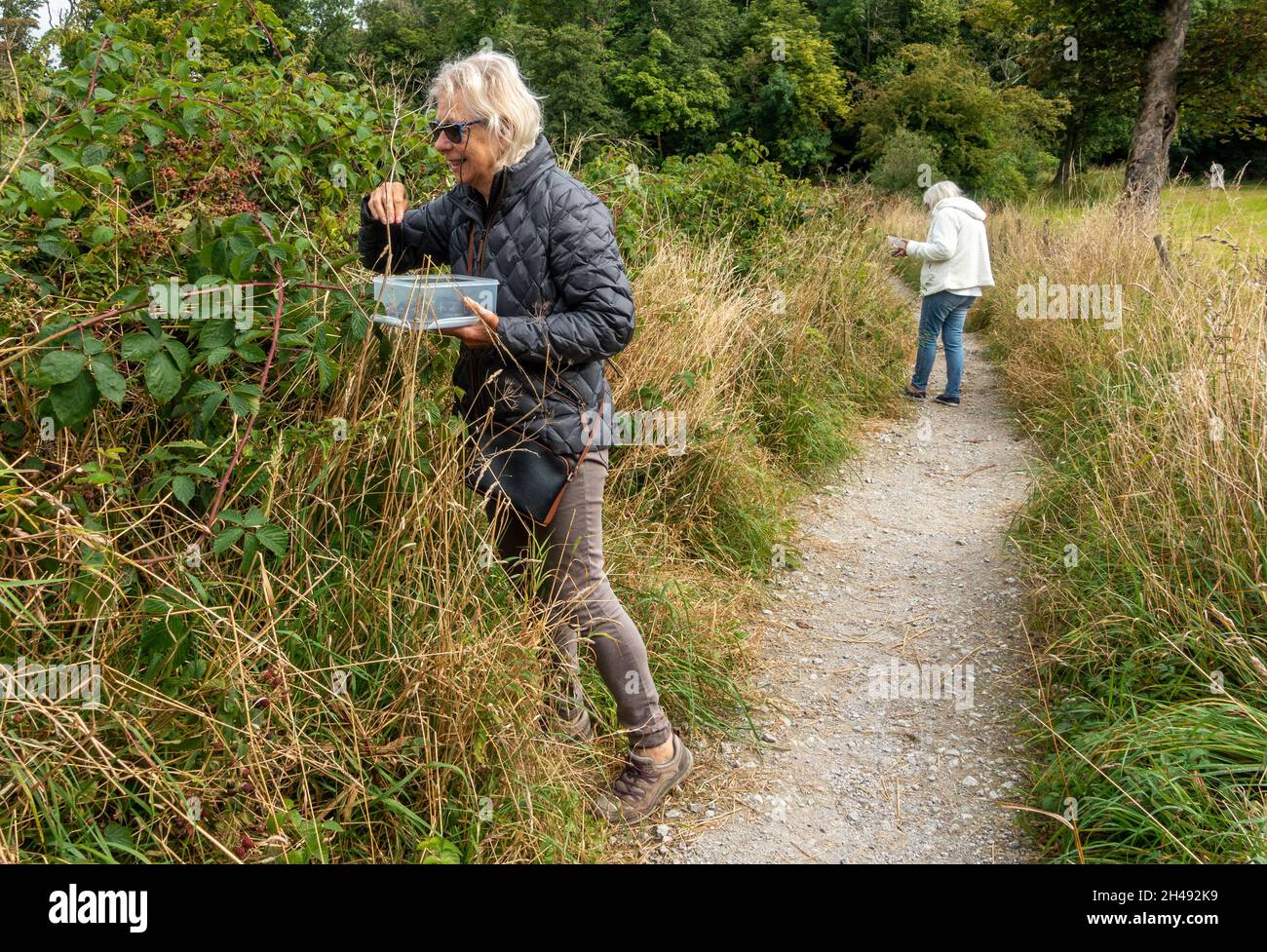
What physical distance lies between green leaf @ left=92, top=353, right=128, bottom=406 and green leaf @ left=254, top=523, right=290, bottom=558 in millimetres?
439

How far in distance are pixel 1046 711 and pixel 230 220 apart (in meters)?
2.94

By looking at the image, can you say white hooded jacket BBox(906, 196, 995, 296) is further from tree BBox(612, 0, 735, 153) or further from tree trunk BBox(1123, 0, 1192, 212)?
tree BBox(612, 0, 735, 153)

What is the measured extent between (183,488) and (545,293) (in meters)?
1.03

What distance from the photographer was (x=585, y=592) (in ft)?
8.69

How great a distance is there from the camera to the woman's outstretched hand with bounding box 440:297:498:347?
2381 mm

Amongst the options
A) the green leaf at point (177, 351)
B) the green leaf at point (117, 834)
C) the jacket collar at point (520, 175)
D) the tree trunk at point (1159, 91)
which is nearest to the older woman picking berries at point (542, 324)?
the jacket collar at point (520, 175)

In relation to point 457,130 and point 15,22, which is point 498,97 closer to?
point 457,130

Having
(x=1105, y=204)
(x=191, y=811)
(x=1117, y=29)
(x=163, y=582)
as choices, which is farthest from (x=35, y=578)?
(x=1117, y=29)

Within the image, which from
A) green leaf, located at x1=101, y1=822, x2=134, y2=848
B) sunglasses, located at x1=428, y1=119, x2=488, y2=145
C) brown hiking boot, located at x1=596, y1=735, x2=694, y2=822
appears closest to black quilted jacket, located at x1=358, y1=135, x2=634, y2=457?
sunglasses, located at x1=428, y1=119, x2=488, y2=145

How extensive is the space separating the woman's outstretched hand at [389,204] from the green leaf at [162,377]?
0.78m

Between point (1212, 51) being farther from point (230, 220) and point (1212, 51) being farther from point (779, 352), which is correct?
point (230, 220)

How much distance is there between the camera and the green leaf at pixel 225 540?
222 cm

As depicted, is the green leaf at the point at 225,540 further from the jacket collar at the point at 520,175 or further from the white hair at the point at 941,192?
the white hair at the point at 941,192

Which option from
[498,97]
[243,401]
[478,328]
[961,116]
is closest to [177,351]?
[243,401]
